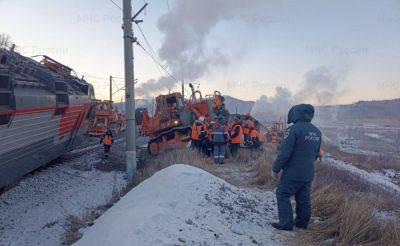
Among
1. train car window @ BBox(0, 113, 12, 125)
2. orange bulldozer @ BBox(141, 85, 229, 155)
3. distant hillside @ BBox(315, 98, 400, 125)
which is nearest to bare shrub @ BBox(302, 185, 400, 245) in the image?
train car window @ BBox(0, 113, 12, 125)

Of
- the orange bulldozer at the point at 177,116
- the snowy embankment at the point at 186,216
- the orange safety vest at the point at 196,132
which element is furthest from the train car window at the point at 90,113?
the snowy embankment at the point at 186,216

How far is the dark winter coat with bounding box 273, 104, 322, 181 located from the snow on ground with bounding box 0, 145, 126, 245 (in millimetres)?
3613

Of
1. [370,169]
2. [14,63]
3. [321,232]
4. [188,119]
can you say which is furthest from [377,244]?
[370,169]

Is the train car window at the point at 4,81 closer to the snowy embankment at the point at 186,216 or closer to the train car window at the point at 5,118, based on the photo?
the train car window at the point at 5,118

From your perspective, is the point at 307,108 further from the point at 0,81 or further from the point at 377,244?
the point at 0,81

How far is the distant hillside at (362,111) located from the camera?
381ft

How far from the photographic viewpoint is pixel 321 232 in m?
5.68

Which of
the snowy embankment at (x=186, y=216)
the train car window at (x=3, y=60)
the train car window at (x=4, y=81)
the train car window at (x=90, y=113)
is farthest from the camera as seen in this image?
the train car window at (x=90, y=113)

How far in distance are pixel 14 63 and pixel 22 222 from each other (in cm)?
460

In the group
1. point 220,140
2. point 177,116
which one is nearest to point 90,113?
point 177,116

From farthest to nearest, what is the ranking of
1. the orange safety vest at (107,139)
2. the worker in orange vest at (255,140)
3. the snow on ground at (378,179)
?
the orange safety vest at (107,139) → the worker in orange vest at (255,140) → the snow on ground at (378,179)

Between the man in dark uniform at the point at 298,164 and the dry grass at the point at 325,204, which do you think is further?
the dry grass at the point at 325,204

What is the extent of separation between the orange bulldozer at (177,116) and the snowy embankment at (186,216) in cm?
944

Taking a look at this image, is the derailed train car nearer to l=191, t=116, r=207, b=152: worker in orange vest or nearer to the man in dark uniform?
l=191, t=116, r=207, b=152: worker in orange vest
